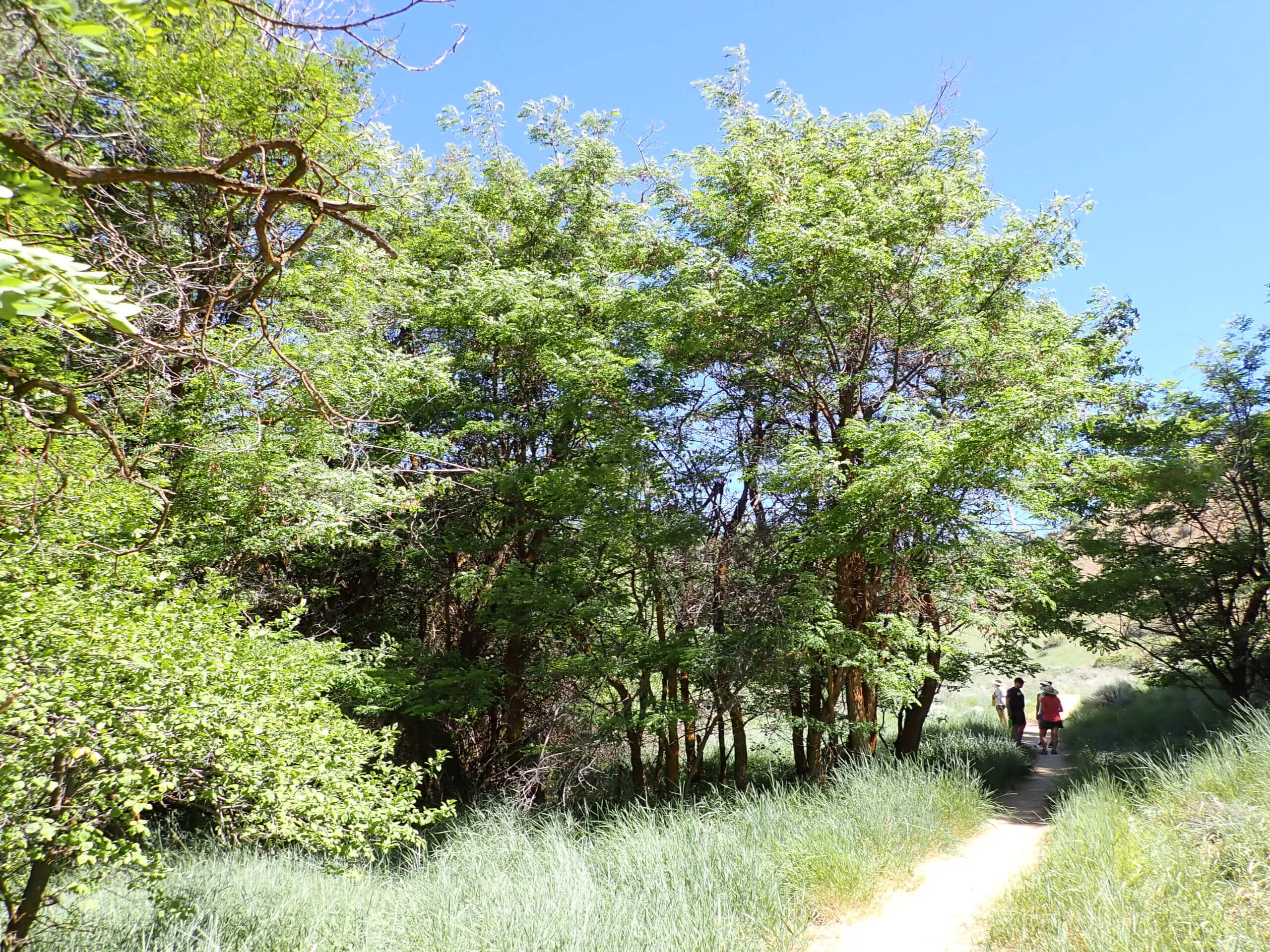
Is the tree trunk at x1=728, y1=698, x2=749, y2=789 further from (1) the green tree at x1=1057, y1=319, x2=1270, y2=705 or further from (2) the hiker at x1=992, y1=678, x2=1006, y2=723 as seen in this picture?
(2) the hiker at x1=992, y1=678, x2=1006, y2=723

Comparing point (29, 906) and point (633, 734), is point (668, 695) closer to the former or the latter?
point (633, 734)

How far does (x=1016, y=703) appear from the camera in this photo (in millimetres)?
13805

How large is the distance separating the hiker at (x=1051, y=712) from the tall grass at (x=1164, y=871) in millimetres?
7039

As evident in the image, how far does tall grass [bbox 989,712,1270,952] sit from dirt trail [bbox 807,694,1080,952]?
286 mm

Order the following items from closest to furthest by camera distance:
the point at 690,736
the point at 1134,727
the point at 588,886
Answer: the point at 588,886
the point at 690,736
the point at 1134,727

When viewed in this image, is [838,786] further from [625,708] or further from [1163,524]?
[1163,524]

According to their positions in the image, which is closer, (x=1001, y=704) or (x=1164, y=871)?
(x=1164, y=871)

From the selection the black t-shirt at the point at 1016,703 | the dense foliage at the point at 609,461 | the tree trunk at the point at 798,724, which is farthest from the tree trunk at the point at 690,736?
the black t-shirt at the point at 1016,703

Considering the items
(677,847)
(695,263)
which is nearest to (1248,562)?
(695,263)

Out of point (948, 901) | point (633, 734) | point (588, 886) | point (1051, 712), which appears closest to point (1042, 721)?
point (1051, 712)

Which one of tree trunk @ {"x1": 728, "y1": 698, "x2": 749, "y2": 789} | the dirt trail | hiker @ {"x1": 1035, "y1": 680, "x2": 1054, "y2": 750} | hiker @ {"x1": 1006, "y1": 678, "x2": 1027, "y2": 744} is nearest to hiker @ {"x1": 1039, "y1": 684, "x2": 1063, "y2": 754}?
hiker @ {"x1": 1035, "y1": 680, "x2": 1054, "y2": 750}

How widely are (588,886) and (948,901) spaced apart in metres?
2.65

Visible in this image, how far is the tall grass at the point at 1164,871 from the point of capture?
3.78 m

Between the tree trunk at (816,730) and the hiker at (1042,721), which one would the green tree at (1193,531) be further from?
the tree trunk at (816,730)
